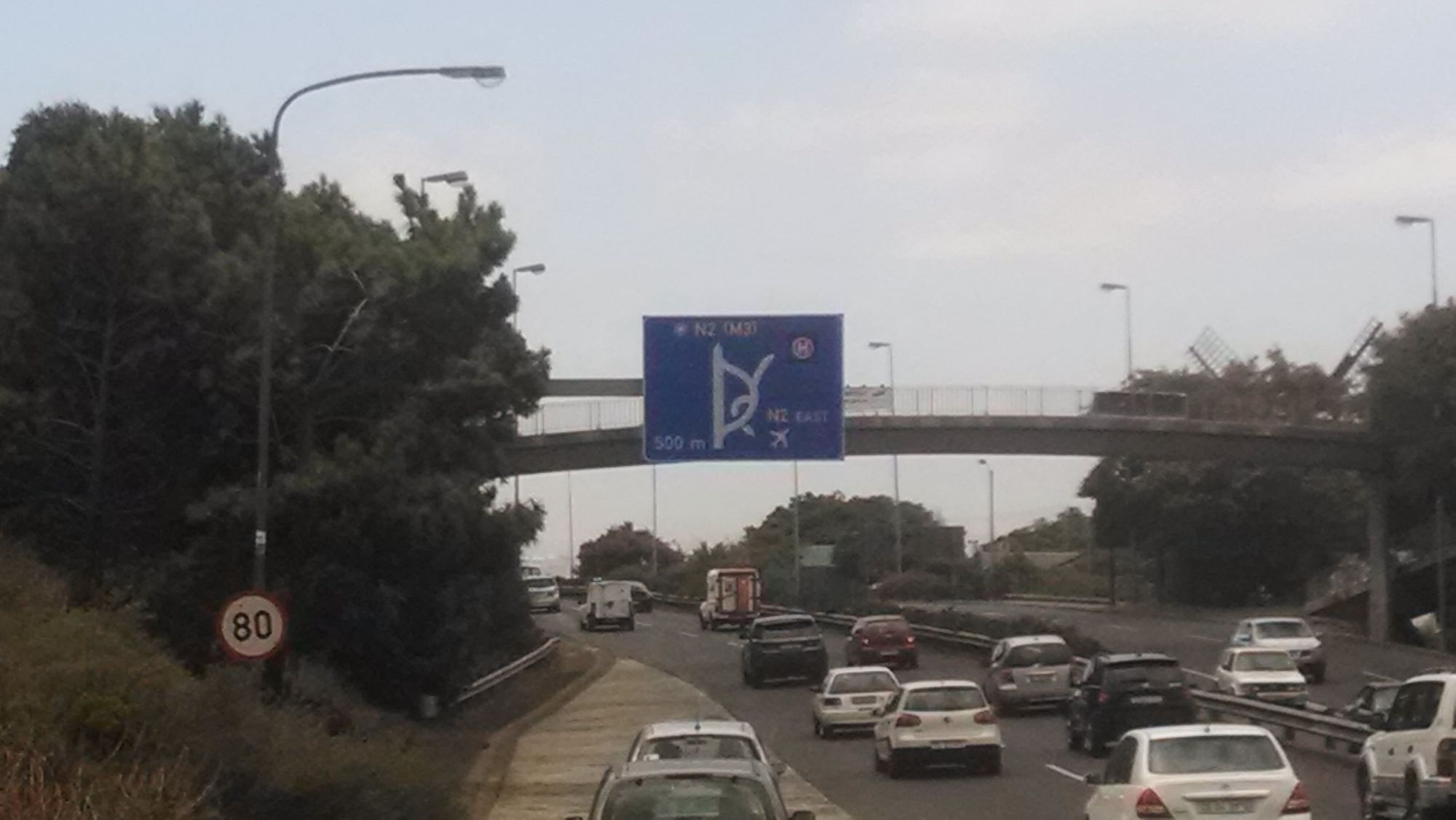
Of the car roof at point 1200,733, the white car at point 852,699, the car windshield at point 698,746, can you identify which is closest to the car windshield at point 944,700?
the white car at point 852,699

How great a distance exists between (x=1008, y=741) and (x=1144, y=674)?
17.2 ft

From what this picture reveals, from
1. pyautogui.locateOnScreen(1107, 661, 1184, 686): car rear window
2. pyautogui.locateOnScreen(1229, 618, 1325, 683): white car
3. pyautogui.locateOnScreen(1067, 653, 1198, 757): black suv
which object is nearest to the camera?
pyautogui.locateOnScreen(1067, 653, 1198, 757): black suv

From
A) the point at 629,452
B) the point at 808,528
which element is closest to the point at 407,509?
the point at 629,452

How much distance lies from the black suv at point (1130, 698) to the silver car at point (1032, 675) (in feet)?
29.3

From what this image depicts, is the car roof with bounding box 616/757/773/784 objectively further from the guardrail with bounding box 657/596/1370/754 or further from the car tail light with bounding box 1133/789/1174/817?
the guardrail with bounding box 657/596/1370/754

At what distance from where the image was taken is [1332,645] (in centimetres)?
6606

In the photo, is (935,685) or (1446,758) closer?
(1446,758)

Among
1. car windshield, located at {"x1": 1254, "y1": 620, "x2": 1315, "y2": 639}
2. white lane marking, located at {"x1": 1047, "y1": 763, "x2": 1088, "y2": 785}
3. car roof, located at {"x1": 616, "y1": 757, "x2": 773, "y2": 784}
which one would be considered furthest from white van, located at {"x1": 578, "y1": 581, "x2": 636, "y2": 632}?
car roof, located at {"x1": 616, "y1": 757, "x2": 773, "y2": 784}

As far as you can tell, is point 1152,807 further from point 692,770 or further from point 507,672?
point 507,672

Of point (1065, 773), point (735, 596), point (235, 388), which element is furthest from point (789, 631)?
point (735, 596)

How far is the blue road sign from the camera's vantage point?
133 feet

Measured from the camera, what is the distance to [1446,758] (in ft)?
65.1

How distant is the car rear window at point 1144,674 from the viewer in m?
34.8

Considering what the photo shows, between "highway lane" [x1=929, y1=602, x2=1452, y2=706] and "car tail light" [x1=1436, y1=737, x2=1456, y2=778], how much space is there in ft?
86.1
